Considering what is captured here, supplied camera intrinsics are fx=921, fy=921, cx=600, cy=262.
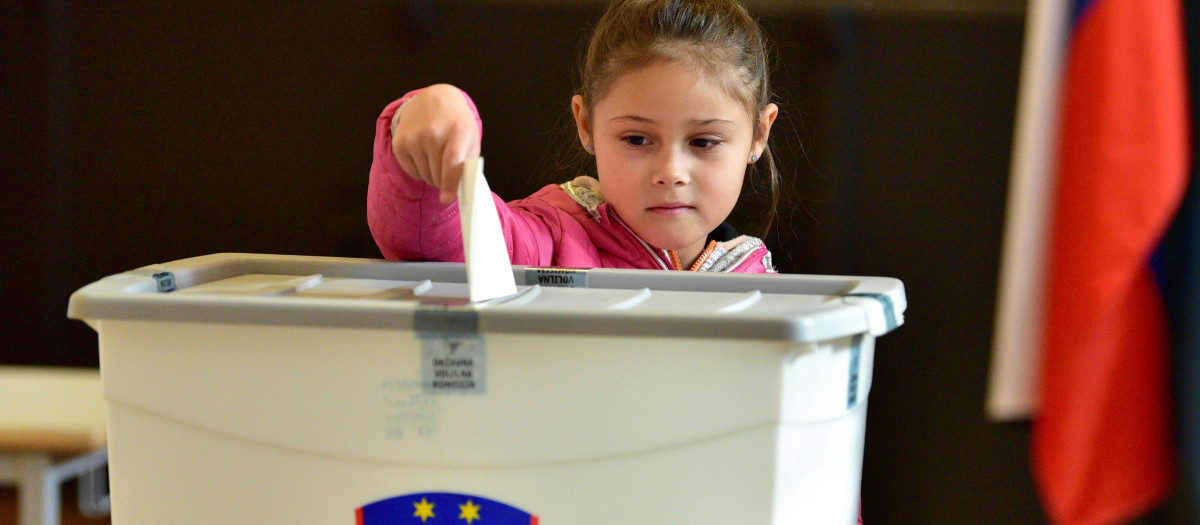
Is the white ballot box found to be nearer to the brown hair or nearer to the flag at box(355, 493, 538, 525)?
the flag at box(355, 493, 538, 525)

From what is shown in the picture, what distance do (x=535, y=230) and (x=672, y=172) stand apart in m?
0.17

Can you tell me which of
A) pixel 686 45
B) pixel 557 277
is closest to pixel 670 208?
pixel 686 45

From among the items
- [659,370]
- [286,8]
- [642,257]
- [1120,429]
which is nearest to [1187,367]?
[1120,429]

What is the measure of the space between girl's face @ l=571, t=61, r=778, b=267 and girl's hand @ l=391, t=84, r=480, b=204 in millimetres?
298

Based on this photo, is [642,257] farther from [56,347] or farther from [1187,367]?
[56,347]

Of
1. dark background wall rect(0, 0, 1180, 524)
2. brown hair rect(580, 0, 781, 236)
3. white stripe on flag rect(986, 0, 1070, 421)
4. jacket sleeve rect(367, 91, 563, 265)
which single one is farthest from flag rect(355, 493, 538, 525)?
dark background wall rect(0, 0, 1180, 524)

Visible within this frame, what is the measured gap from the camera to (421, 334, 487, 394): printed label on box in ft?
1.88

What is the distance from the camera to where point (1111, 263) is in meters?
0.69

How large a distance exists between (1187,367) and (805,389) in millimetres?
354

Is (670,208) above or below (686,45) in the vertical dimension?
below

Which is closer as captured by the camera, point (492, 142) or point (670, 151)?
point (670, 151)

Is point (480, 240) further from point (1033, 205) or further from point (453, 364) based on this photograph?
point (1033, 205)

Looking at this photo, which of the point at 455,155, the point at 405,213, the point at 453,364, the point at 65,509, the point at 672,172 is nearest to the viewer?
the point at 453,364

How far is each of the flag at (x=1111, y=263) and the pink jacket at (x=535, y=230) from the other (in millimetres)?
421
